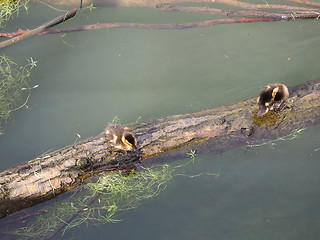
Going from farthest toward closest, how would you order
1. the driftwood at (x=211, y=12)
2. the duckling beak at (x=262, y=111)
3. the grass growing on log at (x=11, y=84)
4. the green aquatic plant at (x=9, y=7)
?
the green aquatic plant at (x=9, y=7) < the driftwood at (x=211, y=12) < the grass growing on log at (x=11, y=84) < the duckling beak at (x=262, y=111)

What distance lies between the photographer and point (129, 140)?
11.6 ft

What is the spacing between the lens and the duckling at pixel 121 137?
3.50 m

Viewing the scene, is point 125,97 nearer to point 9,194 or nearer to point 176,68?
point 176,68

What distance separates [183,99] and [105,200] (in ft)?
5.90

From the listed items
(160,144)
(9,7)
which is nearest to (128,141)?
(160,144)

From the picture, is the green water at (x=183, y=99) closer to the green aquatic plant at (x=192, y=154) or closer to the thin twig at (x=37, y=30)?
the green aquatic plant at (x=192, y=154)

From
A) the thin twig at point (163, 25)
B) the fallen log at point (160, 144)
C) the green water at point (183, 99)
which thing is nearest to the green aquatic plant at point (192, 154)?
the fallen log at point (160, 144)

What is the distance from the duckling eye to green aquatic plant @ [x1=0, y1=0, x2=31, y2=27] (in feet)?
11.8

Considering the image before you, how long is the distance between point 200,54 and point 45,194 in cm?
311

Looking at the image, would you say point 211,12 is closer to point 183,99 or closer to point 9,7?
point 183,99

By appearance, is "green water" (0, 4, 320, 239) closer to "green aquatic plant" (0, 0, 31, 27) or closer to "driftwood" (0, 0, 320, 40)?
"driftwood" (0, 0, 320, 40)

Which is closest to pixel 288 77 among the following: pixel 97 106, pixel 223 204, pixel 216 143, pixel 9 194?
pixel 216 143

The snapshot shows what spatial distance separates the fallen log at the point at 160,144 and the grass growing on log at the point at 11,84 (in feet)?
4.91

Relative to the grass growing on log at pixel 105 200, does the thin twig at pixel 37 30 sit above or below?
above
